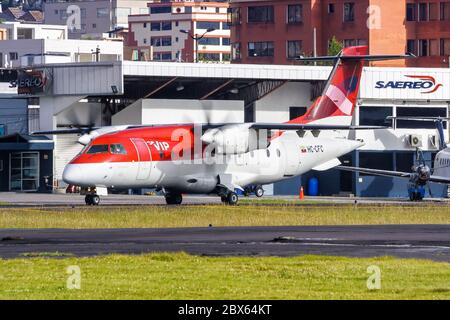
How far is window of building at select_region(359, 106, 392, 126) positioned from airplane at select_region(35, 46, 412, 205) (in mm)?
19457

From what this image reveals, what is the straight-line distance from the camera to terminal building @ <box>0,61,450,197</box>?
80.8 meters

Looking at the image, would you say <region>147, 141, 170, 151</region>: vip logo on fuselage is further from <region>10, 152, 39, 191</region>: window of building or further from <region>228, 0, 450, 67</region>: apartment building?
<region>228, 0, 450, 67</region>: apartment building

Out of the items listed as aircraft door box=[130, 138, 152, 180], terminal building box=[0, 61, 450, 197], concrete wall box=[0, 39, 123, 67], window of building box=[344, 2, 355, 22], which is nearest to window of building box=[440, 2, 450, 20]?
window of building box=[344, 2, 355, 22]

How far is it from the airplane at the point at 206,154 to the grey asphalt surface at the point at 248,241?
15478mm

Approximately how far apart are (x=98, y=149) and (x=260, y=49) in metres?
85.7

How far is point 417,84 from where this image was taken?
86.2 metres

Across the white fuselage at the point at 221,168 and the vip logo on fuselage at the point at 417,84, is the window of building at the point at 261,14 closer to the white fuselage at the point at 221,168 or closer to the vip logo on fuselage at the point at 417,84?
the vip logo on fuselage at the point at 417,84

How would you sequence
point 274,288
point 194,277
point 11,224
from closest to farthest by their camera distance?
point 274,288
point 194,277
point 11,224

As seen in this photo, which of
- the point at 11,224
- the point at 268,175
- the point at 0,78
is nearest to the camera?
the point at 11,224

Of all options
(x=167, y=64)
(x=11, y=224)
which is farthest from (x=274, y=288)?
(x=167, y=64)

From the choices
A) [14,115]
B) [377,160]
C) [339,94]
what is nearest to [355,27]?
[377,160]
